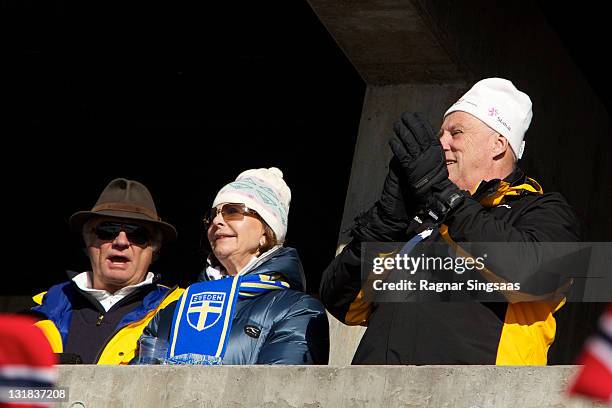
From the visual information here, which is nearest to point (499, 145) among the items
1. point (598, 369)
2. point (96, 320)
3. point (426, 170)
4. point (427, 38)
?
point (426, 170)

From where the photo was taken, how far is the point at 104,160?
11.6m

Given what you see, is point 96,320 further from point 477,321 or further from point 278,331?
point 477,321

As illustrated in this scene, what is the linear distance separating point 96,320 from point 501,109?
69.6 inches

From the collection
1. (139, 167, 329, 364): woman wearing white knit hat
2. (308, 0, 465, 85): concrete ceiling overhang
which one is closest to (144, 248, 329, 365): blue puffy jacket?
(139, 167, 329, 364): woman wearing white knit hat

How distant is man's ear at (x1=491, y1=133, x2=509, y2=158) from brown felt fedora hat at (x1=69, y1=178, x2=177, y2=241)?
1688 mm

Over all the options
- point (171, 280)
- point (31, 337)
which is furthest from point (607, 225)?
point (31, 337)

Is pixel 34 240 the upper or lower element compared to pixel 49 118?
lower

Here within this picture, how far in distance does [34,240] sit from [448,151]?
22.4 feet

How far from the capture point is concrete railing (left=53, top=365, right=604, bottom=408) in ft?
14.8

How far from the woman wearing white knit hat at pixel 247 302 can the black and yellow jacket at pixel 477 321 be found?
38cm

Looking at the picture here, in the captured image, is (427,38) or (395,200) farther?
(427,38)

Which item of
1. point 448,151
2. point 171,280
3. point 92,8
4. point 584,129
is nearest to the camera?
point 448,151

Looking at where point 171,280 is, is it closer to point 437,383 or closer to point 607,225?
point 607,225

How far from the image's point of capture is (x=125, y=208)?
6.59m
